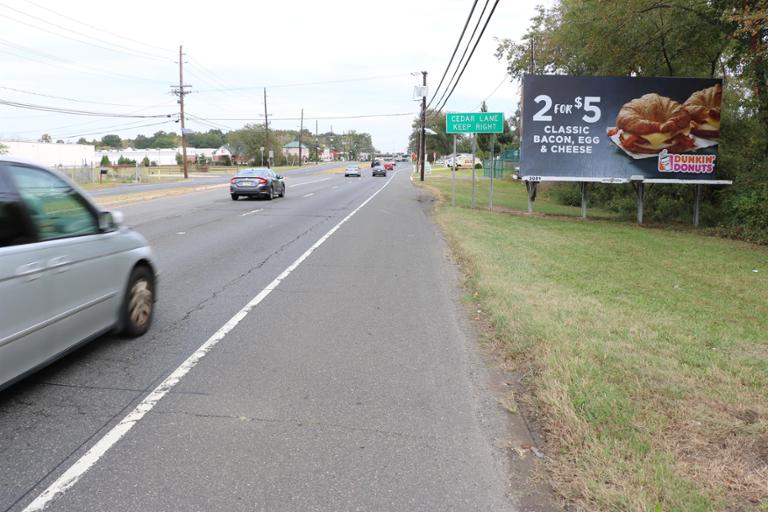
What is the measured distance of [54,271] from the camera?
431 centimetres

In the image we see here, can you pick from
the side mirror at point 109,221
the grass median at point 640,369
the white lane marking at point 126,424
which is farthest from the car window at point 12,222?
the grass median at point 640,369

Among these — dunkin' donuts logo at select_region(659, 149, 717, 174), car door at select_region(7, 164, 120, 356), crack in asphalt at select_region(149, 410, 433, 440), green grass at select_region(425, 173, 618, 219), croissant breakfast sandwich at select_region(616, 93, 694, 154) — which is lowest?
crack in asphalt at select_region(149, 410, 433, 440)

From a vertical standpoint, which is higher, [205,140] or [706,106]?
[205,140]

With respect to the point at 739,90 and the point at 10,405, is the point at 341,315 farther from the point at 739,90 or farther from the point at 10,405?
the point at 739,90

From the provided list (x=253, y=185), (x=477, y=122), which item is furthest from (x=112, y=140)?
(x=477, y=122)

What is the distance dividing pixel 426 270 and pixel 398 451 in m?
6.41

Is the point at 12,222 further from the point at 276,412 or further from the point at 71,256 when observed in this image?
the point at 276,412

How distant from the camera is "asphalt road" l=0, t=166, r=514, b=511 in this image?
324 cm

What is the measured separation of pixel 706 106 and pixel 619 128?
263cm

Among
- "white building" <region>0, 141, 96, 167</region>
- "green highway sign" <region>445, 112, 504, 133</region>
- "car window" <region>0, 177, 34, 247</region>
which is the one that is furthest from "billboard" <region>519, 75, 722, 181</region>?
"white building" <region>0, 141, 96, 167</region>

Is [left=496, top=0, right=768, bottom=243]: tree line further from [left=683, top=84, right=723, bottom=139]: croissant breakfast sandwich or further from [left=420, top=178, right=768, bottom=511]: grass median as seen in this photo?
[left=420, top=178, right=768, bottom=511]: grass median

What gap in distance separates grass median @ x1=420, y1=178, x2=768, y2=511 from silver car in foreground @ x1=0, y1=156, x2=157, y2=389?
3503mm

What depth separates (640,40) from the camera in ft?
62.0

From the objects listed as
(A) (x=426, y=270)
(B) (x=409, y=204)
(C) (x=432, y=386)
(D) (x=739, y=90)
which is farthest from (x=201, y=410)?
(D) (x=739, y=90)
